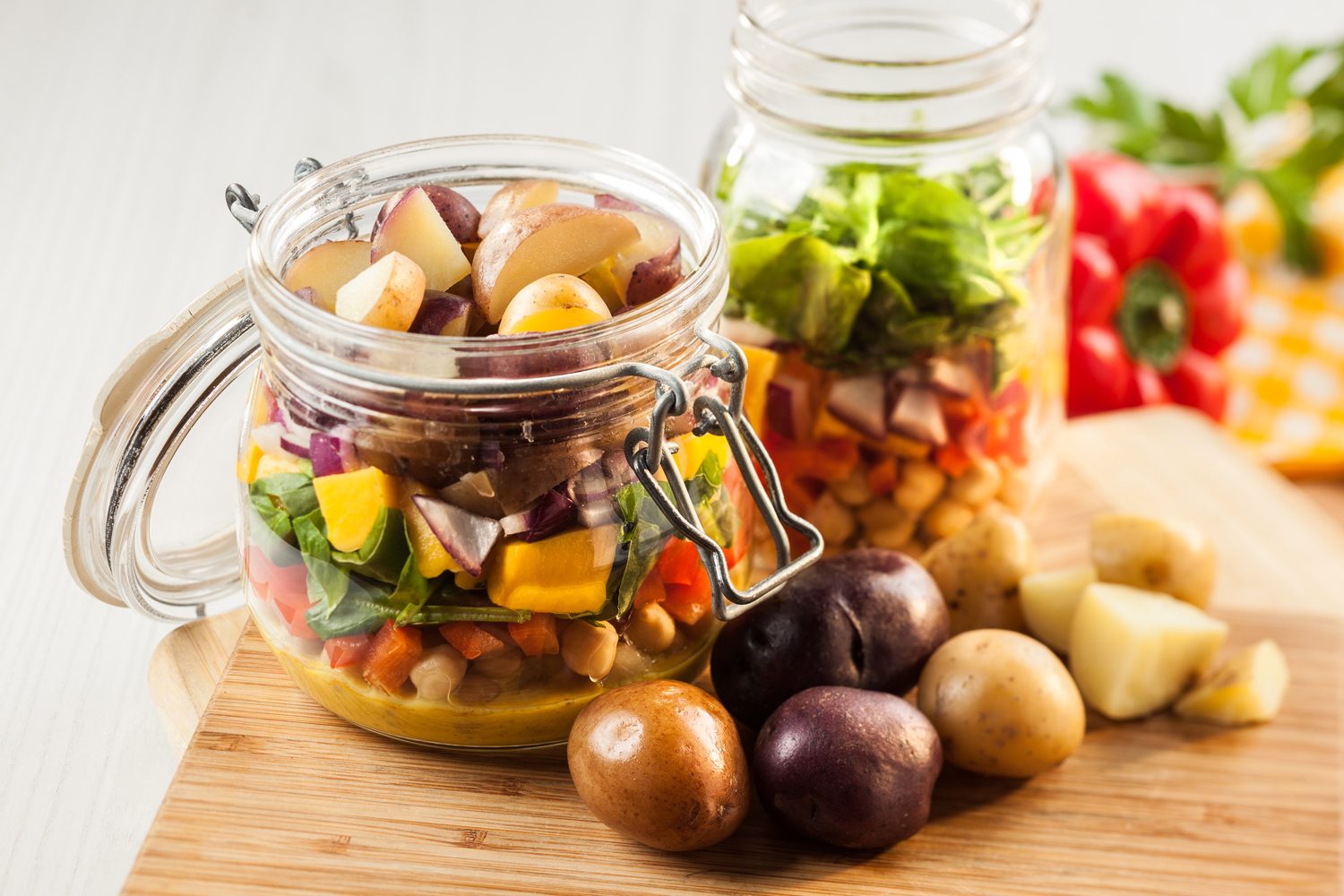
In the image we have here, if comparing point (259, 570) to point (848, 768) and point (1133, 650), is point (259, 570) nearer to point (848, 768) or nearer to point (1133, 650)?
point (848, 768)

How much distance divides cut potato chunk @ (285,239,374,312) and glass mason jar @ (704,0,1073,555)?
1.18ft

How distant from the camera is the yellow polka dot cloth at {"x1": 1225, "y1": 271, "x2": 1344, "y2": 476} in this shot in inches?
83.9

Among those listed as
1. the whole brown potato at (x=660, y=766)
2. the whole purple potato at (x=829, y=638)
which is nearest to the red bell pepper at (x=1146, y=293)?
the whole purple potato at (x=829, y=638)

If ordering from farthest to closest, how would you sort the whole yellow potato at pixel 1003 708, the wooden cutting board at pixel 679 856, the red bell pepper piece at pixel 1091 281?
the red bell pepper piece at pixel 1091 281 → the whole yellow potato at pixel 1003 708 → the wooden cutting board at pixel 679 856

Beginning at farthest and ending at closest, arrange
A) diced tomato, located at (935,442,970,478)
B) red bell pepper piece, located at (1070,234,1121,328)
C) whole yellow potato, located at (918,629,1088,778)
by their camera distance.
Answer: red bell pepper piece, located at (1070,234,1121,328) < diced tomato, located at (935,442,970,478) < whole yellow potato, located at (918,629,1088,778)

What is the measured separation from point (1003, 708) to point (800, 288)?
0.40 m

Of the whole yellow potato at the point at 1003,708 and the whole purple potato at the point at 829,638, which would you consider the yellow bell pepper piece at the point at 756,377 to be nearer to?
the whole purple potato at the point at 829,638

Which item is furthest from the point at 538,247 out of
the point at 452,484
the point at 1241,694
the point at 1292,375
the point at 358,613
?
the point at 1292,375

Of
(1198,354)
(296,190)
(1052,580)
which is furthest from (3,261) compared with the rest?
(1198,354)

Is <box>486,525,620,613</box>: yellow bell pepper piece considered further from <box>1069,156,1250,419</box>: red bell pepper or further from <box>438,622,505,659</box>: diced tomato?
<box>1069,156,1250,419</box>: red bell pepper

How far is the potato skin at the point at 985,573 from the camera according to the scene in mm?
1302

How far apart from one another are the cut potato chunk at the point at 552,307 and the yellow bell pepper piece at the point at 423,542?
0.13 meters

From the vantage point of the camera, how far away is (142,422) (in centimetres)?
107

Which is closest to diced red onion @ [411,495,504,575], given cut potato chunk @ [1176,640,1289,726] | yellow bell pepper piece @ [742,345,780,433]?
yellow bell pepper piece @ [742,345,780,433]
